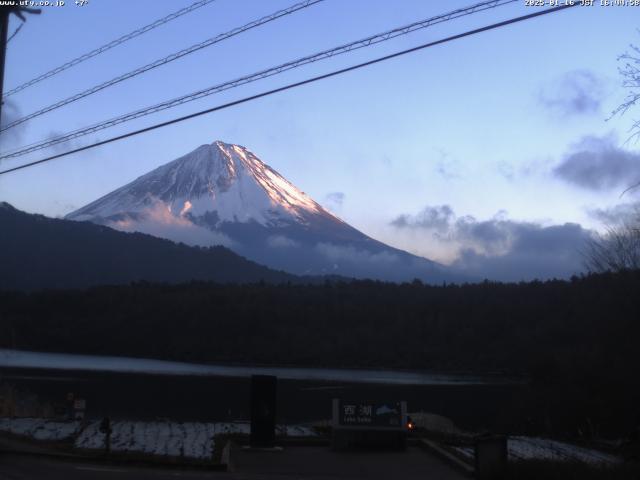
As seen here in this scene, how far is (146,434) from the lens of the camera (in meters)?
17.8

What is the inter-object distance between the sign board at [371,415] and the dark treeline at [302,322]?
178 ft

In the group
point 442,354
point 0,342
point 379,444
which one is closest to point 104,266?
point 0,342

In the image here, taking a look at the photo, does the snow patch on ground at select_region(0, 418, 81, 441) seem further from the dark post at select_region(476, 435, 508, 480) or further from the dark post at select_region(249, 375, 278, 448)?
the dark post at select_region(476, 435, 508, 480)

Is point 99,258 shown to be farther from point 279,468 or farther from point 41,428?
point 279,468

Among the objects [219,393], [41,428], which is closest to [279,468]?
[41,428]

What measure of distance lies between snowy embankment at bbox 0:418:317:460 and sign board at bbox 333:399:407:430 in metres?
1.95

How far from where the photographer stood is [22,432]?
17031 mm

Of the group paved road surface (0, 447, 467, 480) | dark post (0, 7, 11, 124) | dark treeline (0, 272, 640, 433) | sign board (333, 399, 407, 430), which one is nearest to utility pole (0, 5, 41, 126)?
dark post (0, 7, 11, 124)

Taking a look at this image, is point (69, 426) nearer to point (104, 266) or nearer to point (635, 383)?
point (635, 383)

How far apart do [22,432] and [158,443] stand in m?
2.97

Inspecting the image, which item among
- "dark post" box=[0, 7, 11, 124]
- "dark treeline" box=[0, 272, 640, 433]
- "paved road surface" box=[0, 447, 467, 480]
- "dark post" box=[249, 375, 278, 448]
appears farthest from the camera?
"dark treeline" box=[0, 272, 640, 433]

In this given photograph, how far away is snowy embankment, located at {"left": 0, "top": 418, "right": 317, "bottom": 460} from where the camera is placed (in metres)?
15.6

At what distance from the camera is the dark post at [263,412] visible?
1622 centimetres

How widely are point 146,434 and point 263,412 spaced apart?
3.12m
